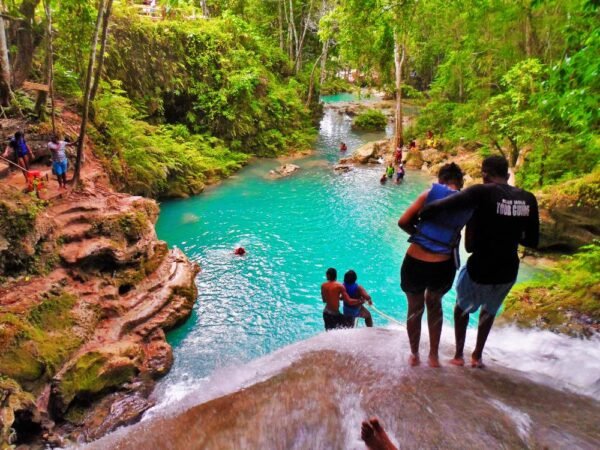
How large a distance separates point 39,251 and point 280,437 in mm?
6950

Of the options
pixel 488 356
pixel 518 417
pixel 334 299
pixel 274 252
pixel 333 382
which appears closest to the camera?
pixel 518 417

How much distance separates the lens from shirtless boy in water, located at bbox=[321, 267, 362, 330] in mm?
6824

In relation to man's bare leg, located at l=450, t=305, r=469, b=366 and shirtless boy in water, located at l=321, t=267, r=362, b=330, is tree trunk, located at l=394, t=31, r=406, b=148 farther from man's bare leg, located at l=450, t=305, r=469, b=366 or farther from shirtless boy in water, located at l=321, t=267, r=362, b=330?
man's bare leg, located at l=450, t=305, r=469, b=366

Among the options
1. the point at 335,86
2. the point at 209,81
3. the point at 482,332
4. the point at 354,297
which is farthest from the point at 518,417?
the point at 335,86

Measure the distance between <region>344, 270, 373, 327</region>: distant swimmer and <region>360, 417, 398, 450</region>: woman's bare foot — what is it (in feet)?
13.4

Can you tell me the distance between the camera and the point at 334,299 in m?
6.99

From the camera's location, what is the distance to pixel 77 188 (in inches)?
420

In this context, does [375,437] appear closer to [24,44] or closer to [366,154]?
[24,44]

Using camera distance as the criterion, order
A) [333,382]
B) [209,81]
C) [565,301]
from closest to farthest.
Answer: [333,382] → [565,301] → [209,81]

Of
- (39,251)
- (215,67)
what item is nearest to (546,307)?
(39,251)

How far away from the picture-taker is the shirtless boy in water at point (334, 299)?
682 centimetres

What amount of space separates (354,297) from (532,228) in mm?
3778

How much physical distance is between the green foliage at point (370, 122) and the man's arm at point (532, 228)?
33.1 meters

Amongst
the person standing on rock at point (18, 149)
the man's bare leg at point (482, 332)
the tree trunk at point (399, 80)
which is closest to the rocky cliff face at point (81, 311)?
the person standing on rock at point (18, 149)
